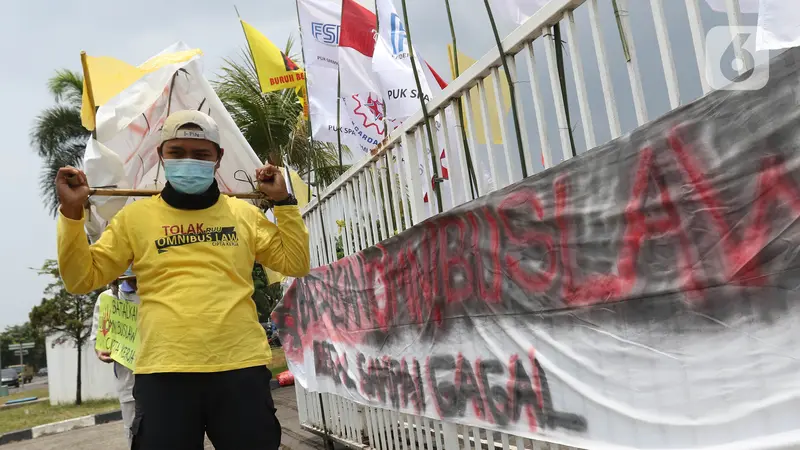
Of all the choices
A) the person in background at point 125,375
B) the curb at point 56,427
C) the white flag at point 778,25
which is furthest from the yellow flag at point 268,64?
the curb at point 56,427

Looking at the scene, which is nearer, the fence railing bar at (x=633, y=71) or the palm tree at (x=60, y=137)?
the fence railing bar at (x=633, y=71)

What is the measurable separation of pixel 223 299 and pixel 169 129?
69 centimetres

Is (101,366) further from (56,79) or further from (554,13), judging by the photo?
(554,13)


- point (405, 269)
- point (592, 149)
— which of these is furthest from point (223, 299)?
point (592, 149)

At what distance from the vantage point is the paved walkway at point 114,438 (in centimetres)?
546

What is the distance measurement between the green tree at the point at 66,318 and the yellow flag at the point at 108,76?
1412 cm

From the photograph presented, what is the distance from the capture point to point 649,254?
166 centimetres

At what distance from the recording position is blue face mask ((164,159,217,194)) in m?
2.28

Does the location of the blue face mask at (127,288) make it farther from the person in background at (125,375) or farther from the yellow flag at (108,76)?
the yellow flag at (108,76)

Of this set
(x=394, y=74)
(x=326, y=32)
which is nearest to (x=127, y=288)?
(x=394, y=74)

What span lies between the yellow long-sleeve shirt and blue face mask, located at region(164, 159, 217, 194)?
9cm

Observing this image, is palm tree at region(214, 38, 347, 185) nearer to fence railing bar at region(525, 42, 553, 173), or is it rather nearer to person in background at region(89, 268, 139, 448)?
person in background at region(89, 268, 139, 448)

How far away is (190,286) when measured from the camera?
2152 mm

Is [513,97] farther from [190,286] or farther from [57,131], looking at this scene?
[57,131]
